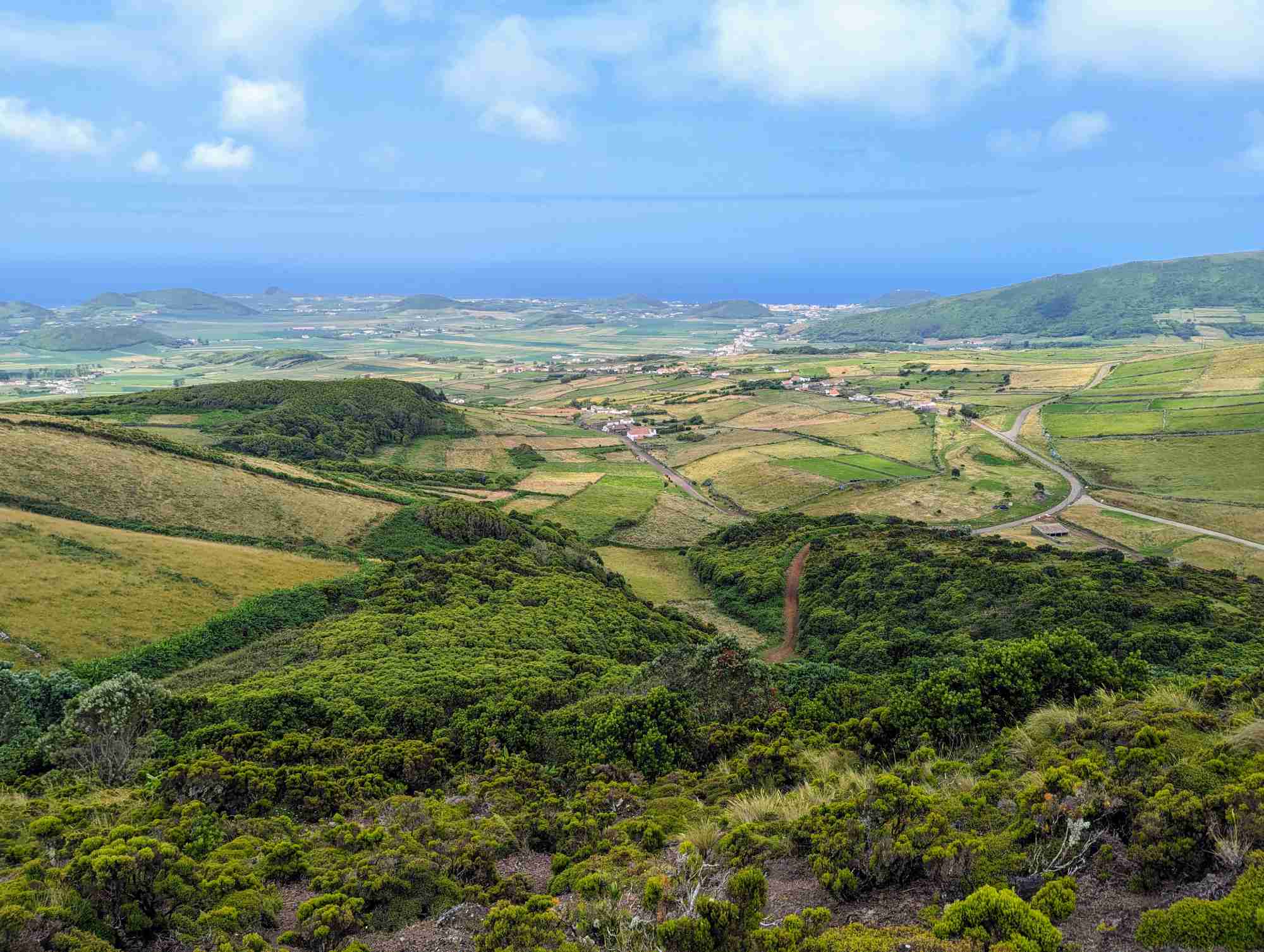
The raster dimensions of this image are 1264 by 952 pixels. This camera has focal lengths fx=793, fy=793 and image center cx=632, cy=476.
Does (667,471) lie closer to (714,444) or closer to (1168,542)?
(714,444)

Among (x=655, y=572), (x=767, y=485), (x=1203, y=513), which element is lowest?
(x=655, y=572)

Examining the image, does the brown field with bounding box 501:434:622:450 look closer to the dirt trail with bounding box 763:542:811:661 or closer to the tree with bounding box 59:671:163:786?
the dirt trail with bounding box 763:542:811:661

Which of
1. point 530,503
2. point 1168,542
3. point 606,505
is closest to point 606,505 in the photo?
point 606,505

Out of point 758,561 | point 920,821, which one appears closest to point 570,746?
point 920,821

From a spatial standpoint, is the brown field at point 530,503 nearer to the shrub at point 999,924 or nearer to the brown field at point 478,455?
the brown field at point 478,455

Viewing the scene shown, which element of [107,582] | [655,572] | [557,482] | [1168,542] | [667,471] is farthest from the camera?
[667,471]

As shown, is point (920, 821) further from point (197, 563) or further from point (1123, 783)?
point (197, 563)

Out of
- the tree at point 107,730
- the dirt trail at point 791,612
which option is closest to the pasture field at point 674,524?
the dirt trail at point 791,612
